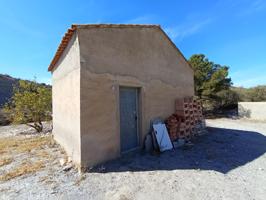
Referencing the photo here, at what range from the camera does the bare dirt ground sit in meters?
3.04

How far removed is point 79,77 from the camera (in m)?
3.97

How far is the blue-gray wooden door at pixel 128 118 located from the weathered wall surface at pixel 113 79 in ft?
0.70

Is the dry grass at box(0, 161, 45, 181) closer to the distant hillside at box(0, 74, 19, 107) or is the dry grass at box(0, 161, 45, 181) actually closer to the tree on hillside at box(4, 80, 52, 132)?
the tree on hillside at box(4, 80, 52, 132)

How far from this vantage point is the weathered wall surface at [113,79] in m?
4.08

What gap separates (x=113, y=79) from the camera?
182 inches

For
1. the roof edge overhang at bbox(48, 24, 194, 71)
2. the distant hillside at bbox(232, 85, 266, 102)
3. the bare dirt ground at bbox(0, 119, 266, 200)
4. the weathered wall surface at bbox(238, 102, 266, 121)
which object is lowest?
the bare dirt ground at bbox(0, 119, 266, 200)

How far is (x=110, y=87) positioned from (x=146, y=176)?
8.05 feet

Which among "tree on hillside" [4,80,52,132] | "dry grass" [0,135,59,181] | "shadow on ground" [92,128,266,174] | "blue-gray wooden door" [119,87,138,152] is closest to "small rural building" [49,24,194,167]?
"blue-gray wooden door" [119,87,138,152]

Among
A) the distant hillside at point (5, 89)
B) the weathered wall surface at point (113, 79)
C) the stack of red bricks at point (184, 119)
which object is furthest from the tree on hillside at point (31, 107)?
the distant hillside at point (5, 89)

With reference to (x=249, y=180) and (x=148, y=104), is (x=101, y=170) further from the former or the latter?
(x=249, y=180)

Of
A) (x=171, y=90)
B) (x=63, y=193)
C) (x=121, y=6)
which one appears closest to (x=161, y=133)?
(x=171, y=90)

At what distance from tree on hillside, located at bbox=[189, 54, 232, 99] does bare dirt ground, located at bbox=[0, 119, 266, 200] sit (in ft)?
36.1

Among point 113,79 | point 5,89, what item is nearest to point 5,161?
point 113,79

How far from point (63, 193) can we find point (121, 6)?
661 centimetres
